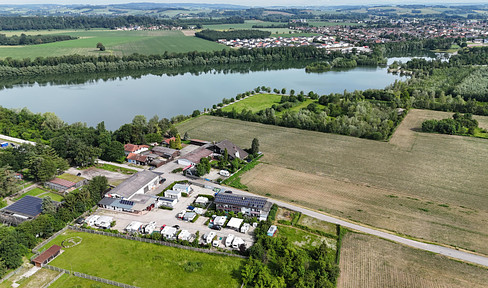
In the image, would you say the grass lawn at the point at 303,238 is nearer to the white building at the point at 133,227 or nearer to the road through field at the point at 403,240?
the road through field at the point at 403,240

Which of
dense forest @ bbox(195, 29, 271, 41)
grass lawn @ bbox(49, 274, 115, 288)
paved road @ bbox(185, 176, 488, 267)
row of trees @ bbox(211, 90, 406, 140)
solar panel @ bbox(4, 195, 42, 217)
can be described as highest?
dense forest @ bbox(195, 29, 271, 41)

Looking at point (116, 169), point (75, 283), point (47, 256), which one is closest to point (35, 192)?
point (116, 169)

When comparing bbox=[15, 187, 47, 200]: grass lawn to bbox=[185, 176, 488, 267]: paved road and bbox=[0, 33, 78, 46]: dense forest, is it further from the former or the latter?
bbox=[0, 33, 78, 46]: dense forest

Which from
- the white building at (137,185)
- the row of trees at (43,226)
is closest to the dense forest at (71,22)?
the white building at (137,185)

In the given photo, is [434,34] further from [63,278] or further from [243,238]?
[63,278]

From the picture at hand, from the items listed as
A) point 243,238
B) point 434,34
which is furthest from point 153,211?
point 434,34

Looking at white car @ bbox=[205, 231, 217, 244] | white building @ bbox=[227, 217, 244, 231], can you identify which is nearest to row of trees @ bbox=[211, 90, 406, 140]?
white building @ bbox=[227, 217, 244, 231]
